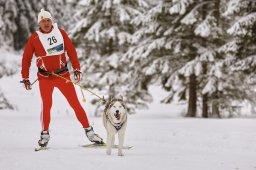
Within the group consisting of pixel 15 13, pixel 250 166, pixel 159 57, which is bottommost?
pixel 250 166

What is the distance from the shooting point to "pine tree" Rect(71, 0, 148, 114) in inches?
819

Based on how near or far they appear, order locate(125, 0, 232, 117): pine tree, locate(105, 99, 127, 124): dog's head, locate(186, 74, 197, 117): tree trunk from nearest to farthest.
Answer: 1. locate(105, 99, 127, 124): dog's head
2. locate(125, 0, 232, 117): pine tree
3. locate(186, 74, 197, 117): tree trunk

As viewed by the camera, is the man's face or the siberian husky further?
the man's face

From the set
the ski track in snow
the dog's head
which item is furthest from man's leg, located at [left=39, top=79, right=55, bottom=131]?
the dog's head

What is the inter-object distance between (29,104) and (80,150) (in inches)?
863

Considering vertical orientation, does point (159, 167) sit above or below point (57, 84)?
below

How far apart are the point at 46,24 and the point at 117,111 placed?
6.89ft

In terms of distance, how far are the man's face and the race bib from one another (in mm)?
87

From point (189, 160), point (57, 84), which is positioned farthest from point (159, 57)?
point (189, 160)

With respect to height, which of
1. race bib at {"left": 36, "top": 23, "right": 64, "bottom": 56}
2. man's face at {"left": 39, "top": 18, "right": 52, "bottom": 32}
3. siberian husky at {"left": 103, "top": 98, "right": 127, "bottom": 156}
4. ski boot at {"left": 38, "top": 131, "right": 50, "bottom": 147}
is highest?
man's face at {"left": 39, "top": 18, "right": 52, "bottom": 32}

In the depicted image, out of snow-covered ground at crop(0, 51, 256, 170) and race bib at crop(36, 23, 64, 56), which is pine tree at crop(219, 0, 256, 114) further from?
race bib at crop(36, 23, 64, 56)

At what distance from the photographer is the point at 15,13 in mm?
29047

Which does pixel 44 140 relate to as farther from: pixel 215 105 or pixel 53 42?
pixel 215 105

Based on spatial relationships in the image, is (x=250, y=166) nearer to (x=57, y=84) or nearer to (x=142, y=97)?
(x=57, y=84)
